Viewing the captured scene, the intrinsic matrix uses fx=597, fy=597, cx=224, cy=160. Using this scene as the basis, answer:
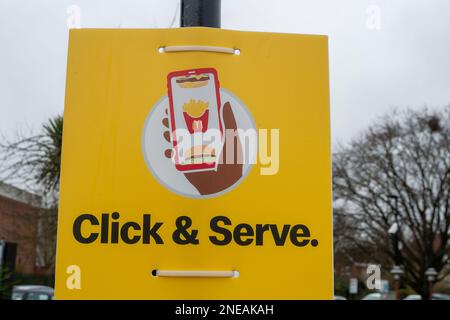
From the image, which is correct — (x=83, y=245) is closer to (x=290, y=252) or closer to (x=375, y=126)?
(x=290, y=252)

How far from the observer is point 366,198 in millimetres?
28781

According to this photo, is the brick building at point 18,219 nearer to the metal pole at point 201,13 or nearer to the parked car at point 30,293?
the parked car at point 30,293

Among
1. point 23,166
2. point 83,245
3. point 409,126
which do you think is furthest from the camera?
point 409,126

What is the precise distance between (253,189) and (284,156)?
0.14 m

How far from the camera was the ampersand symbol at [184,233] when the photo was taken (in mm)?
1764

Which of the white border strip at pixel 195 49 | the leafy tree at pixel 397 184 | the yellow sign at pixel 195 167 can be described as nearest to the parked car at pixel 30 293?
the yellow sign at pixel 195 167

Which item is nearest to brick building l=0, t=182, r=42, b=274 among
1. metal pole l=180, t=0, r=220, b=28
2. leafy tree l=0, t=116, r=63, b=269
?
leafy tree l=0, t=116, r=63, b=269

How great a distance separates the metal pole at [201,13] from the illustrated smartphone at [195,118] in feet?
0.66

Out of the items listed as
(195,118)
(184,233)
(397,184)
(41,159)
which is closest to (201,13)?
(195,118)

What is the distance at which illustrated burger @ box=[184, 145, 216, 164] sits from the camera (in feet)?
5.91

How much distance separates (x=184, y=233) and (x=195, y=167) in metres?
0.20

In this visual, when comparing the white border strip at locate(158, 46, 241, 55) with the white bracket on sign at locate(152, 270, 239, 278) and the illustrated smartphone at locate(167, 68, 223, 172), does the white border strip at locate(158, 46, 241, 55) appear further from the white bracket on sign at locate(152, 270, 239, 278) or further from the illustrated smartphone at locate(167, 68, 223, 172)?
the white bracket on sign at locate(152, 270, 239, 278)

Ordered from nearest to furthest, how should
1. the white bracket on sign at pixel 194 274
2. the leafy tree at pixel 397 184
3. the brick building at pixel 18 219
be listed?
the white bracket on sign at pixel 194 274
the brick building at pixel 18 219
the leafy tree at pixel 397 184
